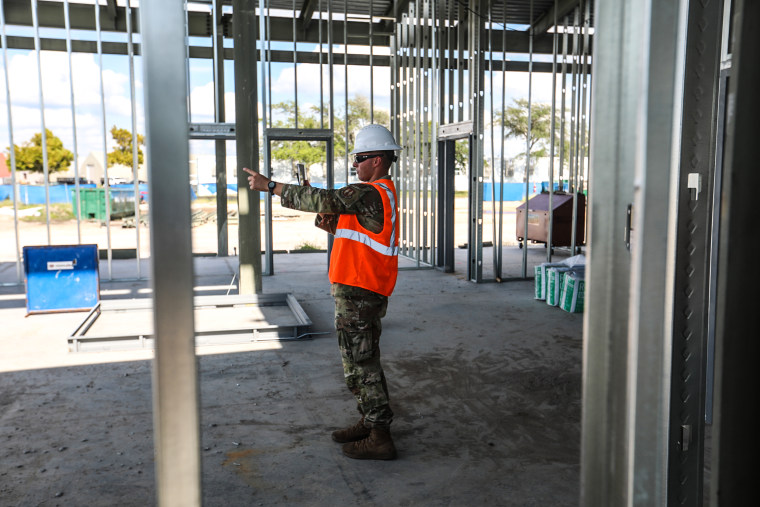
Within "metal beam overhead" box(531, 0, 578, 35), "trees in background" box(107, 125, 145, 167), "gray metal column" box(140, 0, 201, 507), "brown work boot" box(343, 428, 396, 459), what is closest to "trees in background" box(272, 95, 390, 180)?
"trees in background" box(107, 125, 145, 167)

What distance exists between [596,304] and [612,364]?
0.56 feet

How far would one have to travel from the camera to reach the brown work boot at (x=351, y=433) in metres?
4.49

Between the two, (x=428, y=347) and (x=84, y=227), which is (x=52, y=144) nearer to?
(x=84, y=227)

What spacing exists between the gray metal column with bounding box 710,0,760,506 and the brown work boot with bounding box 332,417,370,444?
2931 millimetres

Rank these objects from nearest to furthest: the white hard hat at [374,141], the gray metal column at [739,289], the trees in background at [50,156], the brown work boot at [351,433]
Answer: the gray metal column at [739,289] → the white hard hat at [374,141] → the brown work boot at [351,433] → the trees in background at [50,156]

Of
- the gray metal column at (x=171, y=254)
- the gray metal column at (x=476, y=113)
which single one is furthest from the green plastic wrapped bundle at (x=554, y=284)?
the gray metal column at (x=171, y=254)

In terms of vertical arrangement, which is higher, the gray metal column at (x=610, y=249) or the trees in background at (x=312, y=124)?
the trees in background at (x=312, y=124)

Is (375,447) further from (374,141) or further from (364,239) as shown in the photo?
(374,141)

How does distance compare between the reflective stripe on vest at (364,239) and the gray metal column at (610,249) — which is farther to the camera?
the reflective stripe on vest at (364,239)

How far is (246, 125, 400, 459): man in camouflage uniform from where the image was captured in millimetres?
4109

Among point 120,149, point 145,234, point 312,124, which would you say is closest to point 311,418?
point 145,234

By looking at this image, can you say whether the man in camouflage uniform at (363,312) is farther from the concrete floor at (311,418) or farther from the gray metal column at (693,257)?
the gray metal column at (693,257)

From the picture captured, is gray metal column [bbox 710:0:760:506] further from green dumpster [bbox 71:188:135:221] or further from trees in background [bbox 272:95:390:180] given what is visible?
trees in background [bbox 272:95:390:180]

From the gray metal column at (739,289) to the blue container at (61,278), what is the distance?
8.47 metres
